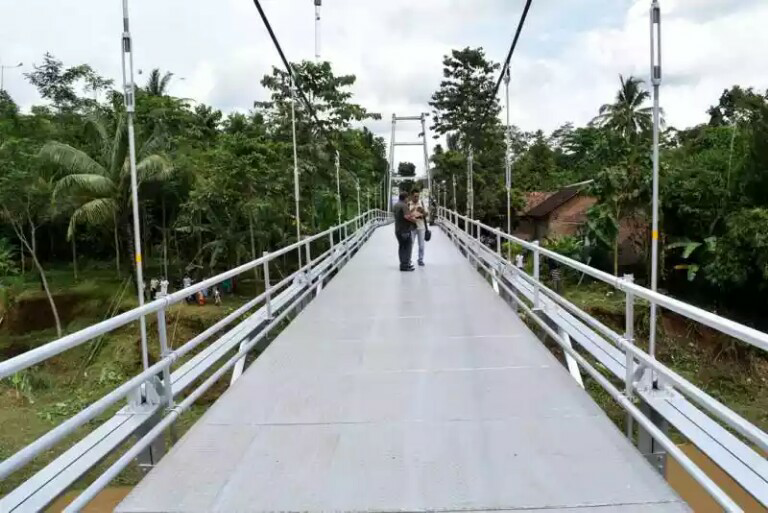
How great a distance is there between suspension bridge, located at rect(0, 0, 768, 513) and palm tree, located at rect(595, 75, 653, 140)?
69.1 feet

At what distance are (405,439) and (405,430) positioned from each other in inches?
5.1

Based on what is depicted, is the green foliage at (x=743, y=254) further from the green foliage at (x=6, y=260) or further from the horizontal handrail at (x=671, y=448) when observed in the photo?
the green foliage at (x=6, y=260)

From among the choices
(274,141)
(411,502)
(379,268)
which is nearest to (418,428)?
(411,502)

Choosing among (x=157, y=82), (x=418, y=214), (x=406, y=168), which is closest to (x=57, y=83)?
(x=157, y=82)

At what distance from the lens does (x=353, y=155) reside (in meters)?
26.5

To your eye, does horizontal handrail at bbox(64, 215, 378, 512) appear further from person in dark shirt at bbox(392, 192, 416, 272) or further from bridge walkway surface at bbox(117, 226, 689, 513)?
person in dark shirt at bbox(392, 192, 416, 272)

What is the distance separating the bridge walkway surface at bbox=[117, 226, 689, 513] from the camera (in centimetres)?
275

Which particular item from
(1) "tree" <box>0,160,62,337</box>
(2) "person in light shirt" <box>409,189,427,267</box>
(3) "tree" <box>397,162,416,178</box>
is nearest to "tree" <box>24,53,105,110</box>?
(1) "tree" <box>0,160,62,337</box>

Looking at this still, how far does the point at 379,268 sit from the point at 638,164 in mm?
13109

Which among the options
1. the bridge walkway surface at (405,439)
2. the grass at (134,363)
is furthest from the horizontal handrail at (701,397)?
the grass at (134,363)

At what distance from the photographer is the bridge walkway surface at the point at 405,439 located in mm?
2754

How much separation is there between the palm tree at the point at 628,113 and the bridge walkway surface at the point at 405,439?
68.4 feet

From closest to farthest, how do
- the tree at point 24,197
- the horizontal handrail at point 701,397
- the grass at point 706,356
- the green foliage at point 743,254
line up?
the horizontal handrail at point 701,397 < the grass at point 706,356 < the green foliage at point 743,254 < the tree at point 24,197

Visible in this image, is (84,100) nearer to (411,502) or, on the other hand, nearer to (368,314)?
(368,314)
